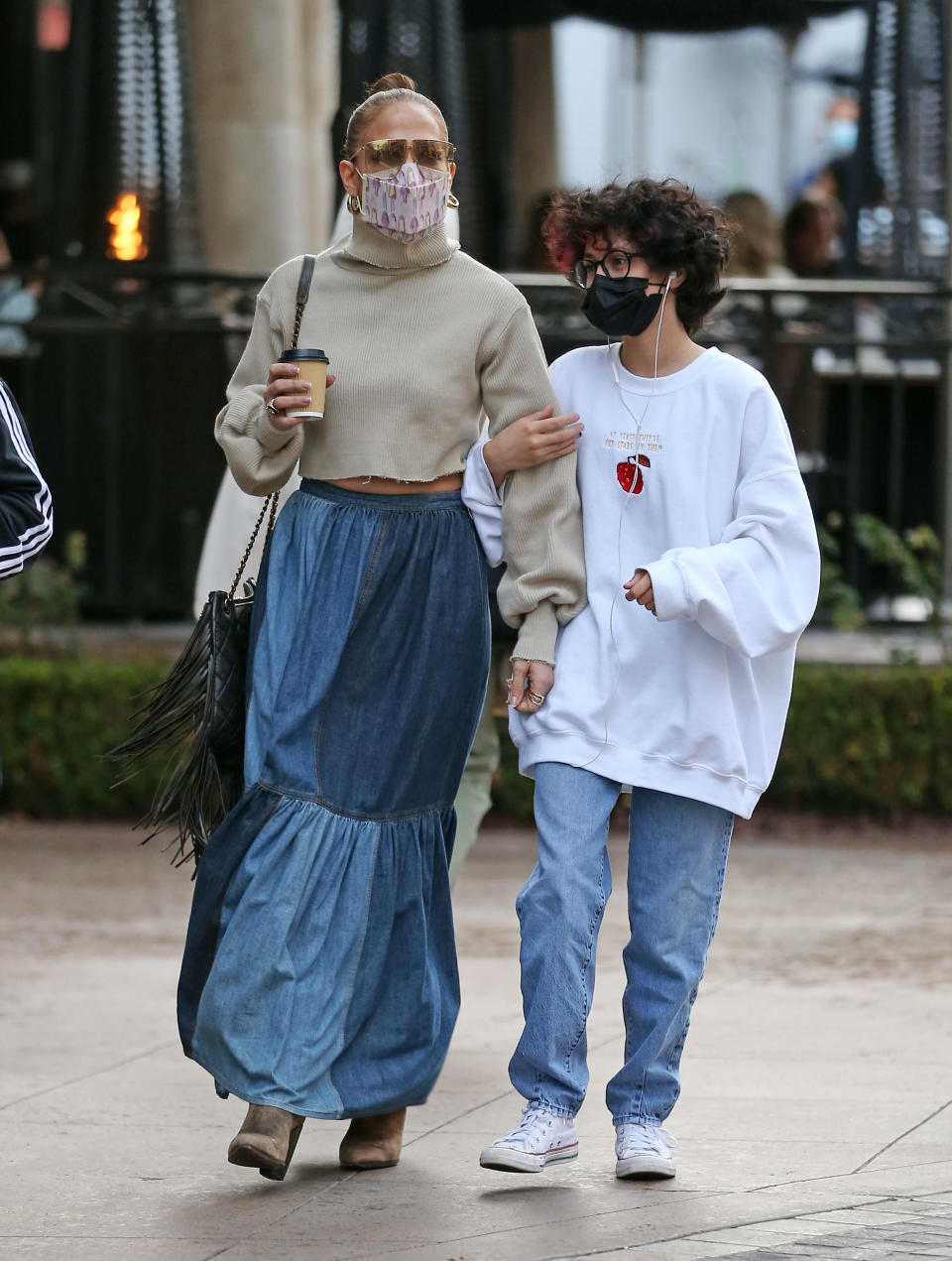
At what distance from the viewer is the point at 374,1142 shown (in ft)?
13.5

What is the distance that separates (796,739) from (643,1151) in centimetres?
474

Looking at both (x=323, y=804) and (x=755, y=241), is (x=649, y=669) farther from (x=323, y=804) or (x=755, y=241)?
(x=755, y=241)

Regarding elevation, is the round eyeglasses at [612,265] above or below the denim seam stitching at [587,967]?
above

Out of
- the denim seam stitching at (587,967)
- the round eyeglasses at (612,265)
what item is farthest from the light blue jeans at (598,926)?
the round eyeglasses at (612,265)

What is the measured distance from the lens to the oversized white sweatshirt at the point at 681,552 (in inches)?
157

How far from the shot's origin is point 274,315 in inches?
162

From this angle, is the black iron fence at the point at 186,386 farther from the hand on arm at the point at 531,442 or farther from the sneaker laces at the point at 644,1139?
the sneaker laces at the point at 644,1139

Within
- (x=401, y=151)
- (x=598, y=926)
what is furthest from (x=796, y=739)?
(x=401, y=151)

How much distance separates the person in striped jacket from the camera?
11.8ft

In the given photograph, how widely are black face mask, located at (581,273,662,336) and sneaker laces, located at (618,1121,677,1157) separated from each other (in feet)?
4.96

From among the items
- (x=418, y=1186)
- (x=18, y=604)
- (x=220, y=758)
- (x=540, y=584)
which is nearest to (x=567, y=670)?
(x=540, y=584)

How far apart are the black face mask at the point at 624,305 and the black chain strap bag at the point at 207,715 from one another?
22.0 inches

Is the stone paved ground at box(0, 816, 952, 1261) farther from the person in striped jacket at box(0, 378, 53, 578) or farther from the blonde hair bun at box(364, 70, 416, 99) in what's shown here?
the blonde hair bun at box(364, 70, 416, 99)

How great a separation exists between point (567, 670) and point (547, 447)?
1.39ft
